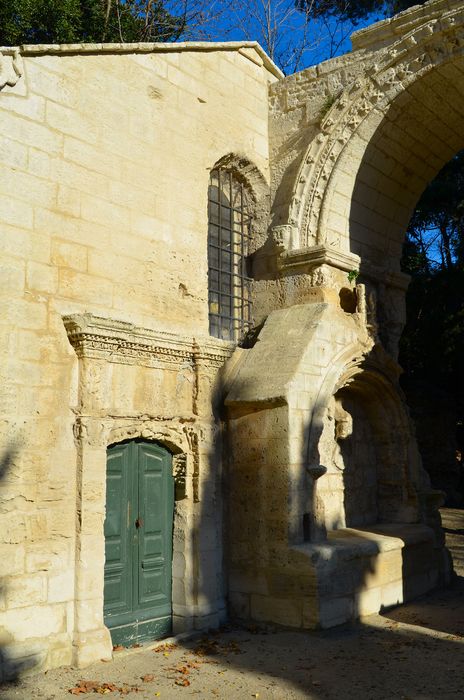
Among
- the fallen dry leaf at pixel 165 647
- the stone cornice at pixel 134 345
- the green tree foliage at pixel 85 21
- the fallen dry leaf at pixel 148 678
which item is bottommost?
the fallen dry leaf at pixel 148 678

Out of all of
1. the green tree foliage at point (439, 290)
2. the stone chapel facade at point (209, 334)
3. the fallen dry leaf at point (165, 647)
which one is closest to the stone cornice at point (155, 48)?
the stone chapel facade at point (209, 334)

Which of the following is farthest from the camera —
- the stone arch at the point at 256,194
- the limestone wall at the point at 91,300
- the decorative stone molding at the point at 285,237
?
the stone arch at the point at 256,194

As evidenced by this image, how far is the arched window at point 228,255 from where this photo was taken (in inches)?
312

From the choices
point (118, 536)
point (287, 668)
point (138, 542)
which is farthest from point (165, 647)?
point (287, 668)

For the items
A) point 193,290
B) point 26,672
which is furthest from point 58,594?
point 193,290

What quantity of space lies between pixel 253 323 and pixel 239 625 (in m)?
3.32

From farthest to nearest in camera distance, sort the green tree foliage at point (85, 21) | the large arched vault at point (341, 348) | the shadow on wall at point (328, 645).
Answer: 1. the green tree foliage at point (85, 21)
2. the large arched vault at point (341, 348)
3. the shadow on wall at point (328, 645)

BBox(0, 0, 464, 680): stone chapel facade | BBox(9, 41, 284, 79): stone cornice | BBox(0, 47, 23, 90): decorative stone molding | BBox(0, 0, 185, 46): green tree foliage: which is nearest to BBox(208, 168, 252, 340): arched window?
BBox(0, 0, 464, 680): stone chapel facade

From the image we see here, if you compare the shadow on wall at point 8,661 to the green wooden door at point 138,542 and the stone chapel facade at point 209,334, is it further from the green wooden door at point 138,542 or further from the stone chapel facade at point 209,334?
the green wooden door at point 138,542

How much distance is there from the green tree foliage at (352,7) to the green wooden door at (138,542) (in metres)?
12.3

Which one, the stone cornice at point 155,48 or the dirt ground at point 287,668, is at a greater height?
the stone cornice at point 155,48

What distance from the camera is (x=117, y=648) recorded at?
606 cm

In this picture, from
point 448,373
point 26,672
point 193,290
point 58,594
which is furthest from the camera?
point 448,373

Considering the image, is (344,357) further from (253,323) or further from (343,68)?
(343,68)
